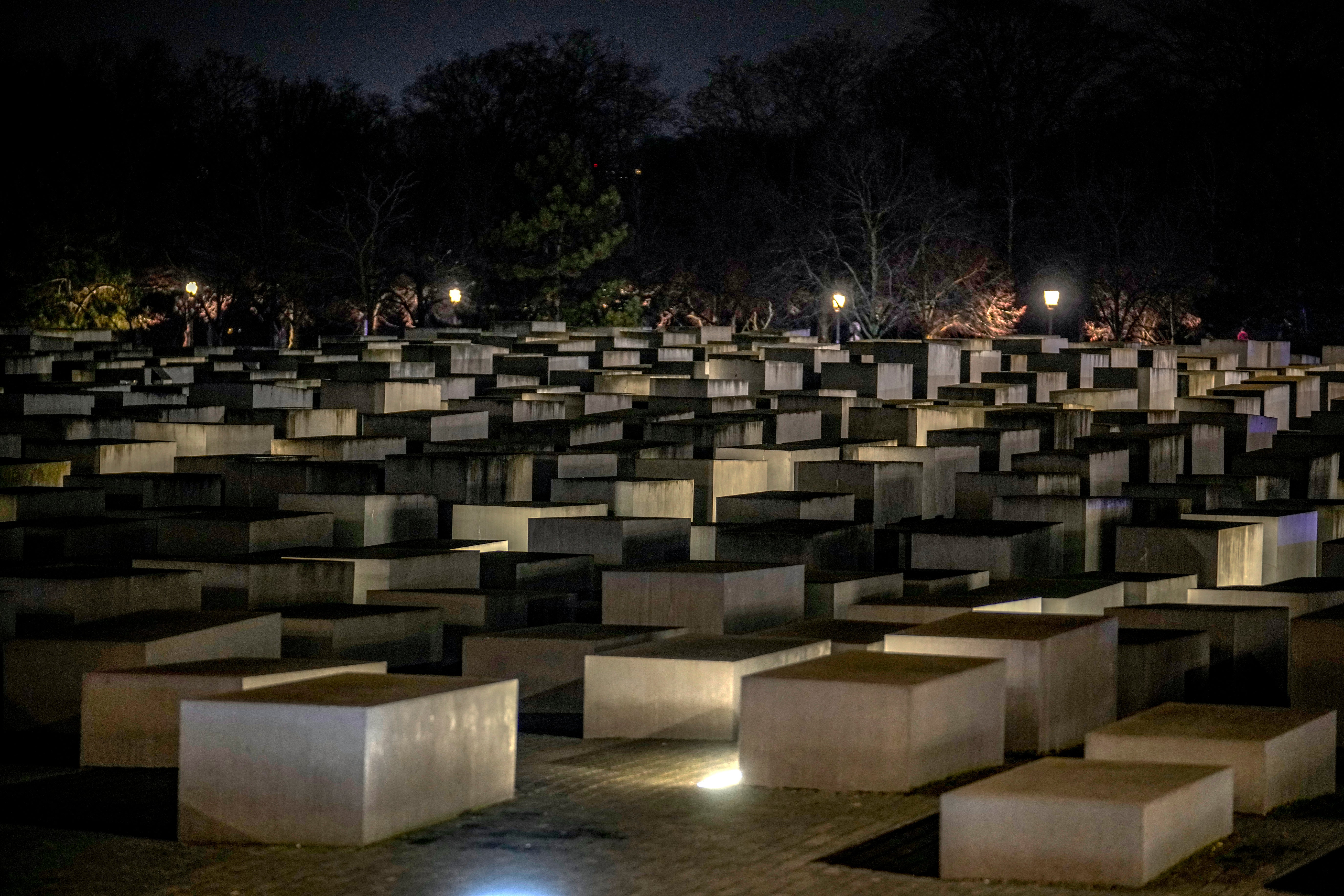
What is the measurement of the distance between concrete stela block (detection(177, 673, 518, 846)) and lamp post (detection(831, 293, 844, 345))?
29.0 metres

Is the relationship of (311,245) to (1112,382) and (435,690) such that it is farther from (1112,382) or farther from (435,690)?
(435,690)

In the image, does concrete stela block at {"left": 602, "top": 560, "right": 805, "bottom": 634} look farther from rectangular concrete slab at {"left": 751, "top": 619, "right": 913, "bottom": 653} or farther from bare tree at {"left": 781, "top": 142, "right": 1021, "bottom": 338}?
bare tree at {"left": 781, "top": 142, "right": 1021, "bottom": 338}

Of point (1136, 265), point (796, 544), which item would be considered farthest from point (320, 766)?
point (1136, 265)

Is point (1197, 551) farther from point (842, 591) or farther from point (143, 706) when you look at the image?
point (143, 706)

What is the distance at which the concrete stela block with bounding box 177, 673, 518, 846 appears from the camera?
7.99 metres

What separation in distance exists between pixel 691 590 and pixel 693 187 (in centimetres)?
5244

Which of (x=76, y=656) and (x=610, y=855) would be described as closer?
(x=610, y=855)

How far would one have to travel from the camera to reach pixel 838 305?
42.6 m

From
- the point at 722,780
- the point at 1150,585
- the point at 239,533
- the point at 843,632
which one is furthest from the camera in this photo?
the point at 239,533

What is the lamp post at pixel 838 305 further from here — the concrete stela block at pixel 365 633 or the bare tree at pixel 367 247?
the concrete stela block at pixel 365 633

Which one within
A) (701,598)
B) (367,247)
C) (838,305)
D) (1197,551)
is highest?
(367,247)

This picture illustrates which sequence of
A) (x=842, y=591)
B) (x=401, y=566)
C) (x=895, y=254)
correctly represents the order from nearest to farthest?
1. (x=842, y=591)
2. (x=401, y=566)
3. (x=895, y=254)

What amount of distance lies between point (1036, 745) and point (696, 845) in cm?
287

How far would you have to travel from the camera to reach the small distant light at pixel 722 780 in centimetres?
911
